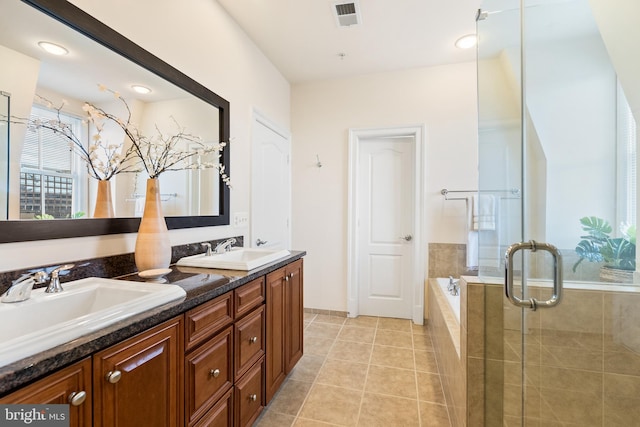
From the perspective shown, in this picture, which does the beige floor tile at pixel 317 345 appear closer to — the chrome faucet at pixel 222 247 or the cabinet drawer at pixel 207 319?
the chrome faucet at pixel 222 247

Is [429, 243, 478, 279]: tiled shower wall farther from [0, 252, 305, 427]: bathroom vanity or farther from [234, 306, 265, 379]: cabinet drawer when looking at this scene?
A: [234, 306, 265, 379]: cabinet drawer

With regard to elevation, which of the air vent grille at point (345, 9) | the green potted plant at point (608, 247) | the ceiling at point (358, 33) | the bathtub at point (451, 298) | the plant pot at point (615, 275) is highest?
the ceiling at point (358, 33)

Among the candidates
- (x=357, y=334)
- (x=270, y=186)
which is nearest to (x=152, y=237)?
(x=270, y=186)

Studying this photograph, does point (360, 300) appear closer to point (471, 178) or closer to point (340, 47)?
point (471, 178)

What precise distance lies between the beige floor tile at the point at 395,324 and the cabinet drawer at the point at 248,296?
1866mm

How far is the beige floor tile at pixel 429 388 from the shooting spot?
1858mm

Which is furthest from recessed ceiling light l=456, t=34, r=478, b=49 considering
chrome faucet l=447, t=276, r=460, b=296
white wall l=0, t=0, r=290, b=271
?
chrome faucet l=447, t=276, r=460, b=296

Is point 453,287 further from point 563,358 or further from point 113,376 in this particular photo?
point 113,376

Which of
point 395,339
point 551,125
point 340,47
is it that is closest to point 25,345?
point 551,125

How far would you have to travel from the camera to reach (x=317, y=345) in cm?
258

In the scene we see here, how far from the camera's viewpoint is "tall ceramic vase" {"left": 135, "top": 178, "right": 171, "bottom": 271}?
1311mm

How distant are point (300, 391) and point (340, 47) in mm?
2899

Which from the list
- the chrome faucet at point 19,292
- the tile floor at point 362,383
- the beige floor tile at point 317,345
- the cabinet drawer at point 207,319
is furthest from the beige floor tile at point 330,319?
the chrome faucet at point 19,292

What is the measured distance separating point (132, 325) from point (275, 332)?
1.07 m
